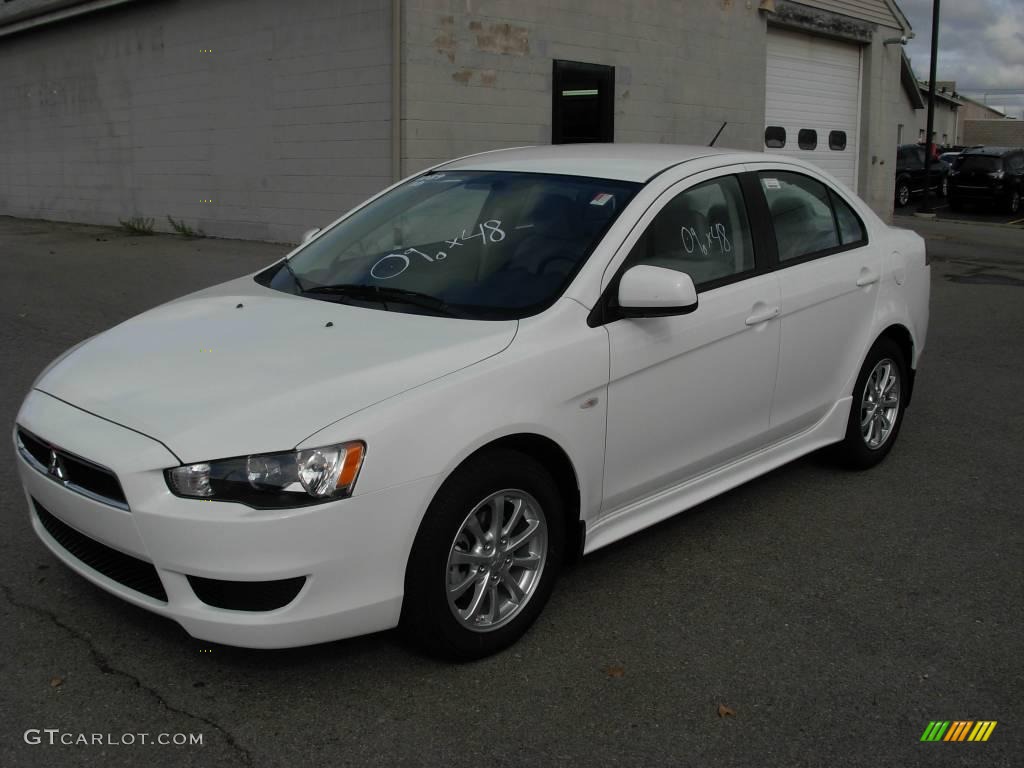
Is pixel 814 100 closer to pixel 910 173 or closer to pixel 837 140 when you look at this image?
pixel 837 140

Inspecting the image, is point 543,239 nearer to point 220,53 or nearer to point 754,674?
point 754,674

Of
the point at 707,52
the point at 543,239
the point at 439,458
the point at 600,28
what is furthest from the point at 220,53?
the point at 439,458

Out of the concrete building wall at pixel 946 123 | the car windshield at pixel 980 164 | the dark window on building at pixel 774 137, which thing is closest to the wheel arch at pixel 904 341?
the dark window on building at pixel 774 137

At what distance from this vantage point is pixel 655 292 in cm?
370

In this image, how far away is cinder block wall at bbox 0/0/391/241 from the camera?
13.7 metres

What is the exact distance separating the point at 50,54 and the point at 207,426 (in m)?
19.0

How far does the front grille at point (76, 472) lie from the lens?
3.12 metres

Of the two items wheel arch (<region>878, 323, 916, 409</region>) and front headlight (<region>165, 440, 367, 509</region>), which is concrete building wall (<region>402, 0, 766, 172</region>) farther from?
front headlight (<region>165, 440, 367, 509</region>)

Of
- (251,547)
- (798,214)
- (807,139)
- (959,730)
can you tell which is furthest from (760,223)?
(807,139)

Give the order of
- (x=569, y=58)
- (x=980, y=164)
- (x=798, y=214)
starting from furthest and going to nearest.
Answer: (x=980, y=164) < (x=569, y=58) < (x=798, y=214)

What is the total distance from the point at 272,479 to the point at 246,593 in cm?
35

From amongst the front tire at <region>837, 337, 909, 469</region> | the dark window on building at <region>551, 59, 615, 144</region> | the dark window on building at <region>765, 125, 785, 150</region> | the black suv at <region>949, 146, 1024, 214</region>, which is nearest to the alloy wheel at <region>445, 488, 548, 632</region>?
the front tire at <region>837, 337, 909, 469</region>

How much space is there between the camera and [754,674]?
342 centimetres

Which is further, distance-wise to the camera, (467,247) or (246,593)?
(467,247)
